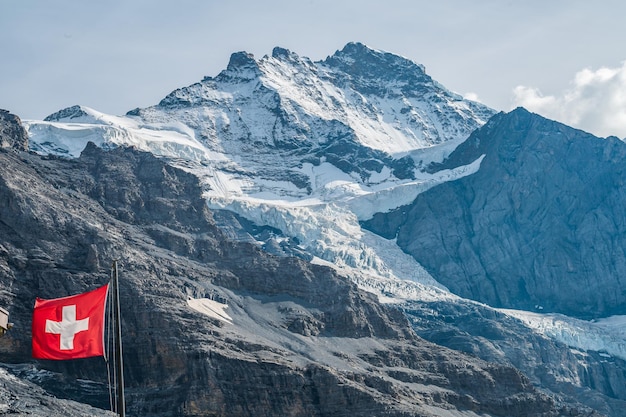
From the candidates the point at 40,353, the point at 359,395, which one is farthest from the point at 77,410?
the point at 40,353

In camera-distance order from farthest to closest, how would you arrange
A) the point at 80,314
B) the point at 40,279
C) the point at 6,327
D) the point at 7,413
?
the point at 40,279 < the point at 7,413 < the point at 80,314 < the point at 6,327

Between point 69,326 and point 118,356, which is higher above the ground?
point 69,326

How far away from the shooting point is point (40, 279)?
655ft

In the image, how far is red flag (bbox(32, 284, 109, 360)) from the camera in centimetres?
5991

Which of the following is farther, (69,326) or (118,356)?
(69,326)

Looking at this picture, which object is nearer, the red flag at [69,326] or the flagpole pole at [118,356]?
the flagpole pole at [118,356]

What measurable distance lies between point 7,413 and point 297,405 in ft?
198

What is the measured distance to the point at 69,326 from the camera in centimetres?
5991

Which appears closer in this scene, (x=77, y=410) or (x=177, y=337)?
(x=77, y=410)

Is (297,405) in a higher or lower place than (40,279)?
lower

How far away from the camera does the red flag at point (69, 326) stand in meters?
59.9

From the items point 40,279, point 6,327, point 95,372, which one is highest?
point 40,279

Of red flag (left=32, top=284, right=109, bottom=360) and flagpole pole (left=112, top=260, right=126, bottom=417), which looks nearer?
flagpole pole (left=112, top=260, right=126, bottom=417)

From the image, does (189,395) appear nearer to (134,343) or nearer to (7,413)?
(134,343)
